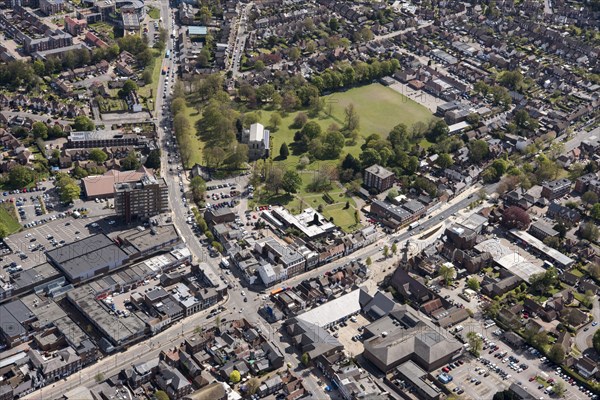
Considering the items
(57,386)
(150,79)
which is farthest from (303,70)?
(57,386)

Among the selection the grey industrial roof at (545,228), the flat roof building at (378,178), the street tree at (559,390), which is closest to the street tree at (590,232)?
the grey industrial roof at (545,228)

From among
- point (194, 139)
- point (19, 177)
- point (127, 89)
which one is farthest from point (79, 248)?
point (127, 89)

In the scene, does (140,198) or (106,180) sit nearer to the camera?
(140,198)

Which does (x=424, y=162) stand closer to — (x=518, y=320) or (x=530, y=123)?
(x=530, y=123)

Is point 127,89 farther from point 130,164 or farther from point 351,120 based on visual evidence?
point 351,120

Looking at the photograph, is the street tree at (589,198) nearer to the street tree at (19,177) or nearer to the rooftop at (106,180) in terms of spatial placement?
the rooftop at (106,180)

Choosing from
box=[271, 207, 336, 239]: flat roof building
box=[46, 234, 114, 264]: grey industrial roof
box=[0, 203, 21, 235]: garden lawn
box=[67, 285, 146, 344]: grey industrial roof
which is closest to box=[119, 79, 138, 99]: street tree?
box=[0, 203, 21, 235]: garden lawn
